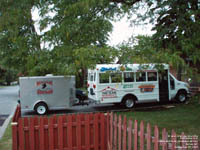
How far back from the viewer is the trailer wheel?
11.7 metres

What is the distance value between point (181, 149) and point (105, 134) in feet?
7.99

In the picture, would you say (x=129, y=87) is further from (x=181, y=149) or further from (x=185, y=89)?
(x=181, y=149)

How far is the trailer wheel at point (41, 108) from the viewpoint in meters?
11.7

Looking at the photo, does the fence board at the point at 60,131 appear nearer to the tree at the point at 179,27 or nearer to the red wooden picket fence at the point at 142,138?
the red wooden picket fence at the point at 142,138

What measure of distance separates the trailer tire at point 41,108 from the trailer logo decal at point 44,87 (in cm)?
70

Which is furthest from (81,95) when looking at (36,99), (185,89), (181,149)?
(181,149)

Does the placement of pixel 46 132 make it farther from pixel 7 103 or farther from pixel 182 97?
pixel 7 103

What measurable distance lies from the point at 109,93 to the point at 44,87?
149 inches

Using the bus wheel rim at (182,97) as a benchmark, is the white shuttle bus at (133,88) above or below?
above

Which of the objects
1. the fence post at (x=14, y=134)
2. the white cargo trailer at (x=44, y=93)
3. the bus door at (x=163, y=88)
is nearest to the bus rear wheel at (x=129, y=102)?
the bus door at (x=163, y=88)

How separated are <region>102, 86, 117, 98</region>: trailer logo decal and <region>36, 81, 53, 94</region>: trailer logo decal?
3063 mm

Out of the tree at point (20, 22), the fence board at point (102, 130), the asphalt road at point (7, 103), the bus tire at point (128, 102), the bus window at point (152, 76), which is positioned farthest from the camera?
the asphalt road at point (7, 103)

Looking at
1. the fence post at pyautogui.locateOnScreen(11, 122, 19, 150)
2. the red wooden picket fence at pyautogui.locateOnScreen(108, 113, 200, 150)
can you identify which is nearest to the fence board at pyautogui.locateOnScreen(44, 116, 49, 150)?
the fence post at pyautogui.locateOnScreen(11, 122, 19, 150)

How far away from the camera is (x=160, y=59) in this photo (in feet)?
12.4
